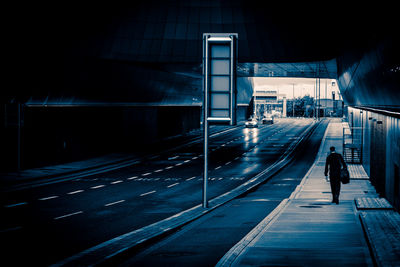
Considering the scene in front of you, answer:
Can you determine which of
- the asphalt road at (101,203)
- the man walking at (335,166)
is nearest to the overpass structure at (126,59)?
the asphalt road at (101,203)

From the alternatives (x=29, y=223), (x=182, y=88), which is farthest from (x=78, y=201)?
(x=182, y=88)

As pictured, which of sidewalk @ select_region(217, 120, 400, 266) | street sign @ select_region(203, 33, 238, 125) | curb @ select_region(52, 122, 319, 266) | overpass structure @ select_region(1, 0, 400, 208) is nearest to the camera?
sidewalk @ select_region(217, 120, 400, 266)

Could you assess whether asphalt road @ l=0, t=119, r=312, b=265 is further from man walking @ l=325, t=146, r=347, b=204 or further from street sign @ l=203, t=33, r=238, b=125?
man walking @ l=325, t=146, r=347, b=204

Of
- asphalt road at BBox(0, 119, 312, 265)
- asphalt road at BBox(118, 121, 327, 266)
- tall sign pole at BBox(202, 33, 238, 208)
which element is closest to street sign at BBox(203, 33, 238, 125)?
tall sign pole at BBox(202, 33, 238, 208)

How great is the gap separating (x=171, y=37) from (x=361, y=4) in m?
26.0

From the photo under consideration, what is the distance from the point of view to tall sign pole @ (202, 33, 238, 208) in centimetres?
1739

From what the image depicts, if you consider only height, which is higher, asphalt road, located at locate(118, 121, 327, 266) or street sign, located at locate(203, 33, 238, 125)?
street sign, located at locate(203, 33, 238, 125)

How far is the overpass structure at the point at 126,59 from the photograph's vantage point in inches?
1324

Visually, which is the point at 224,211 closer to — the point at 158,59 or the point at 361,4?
the point at 361,4

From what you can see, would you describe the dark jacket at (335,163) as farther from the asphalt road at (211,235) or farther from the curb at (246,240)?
the asphalt road at (211,235)

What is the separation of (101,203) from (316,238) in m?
11.1

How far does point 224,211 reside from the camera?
18750 mm

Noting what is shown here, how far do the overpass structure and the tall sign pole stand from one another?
12.0 meters

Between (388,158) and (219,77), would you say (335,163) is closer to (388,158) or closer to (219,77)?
(388,158)
